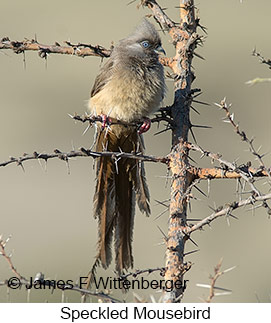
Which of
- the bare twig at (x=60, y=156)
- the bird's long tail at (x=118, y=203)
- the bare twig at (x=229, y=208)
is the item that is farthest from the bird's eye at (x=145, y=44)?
the bare twig at (x=229, y=208)

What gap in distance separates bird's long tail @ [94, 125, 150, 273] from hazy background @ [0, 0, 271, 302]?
2.78 feet

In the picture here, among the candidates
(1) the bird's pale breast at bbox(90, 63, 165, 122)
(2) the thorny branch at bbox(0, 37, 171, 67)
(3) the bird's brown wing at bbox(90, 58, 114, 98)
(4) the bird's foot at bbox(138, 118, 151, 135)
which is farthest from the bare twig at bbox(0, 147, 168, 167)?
(3) the bird's brown wing at bbox(90, 58, 114, 98)

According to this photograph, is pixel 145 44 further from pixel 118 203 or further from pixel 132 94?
pixel 118 203

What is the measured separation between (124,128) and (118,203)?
88 cm

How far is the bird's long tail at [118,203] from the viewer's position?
4.75 meters

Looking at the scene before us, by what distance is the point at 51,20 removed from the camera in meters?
18.7

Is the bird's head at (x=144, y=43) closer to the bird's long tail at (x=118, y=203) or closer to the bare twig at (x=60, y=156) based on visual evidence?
the bird's long tail at (x=118, y=203)

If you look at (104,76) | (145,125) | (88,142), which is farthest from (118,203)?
(88,142)

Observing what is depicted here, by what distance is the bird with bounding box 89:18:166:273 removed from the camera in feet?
15.8

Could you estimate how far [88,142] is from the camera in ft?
43.0

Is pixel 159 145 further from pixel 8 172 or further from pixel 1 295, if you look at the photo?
pixel 1 295
